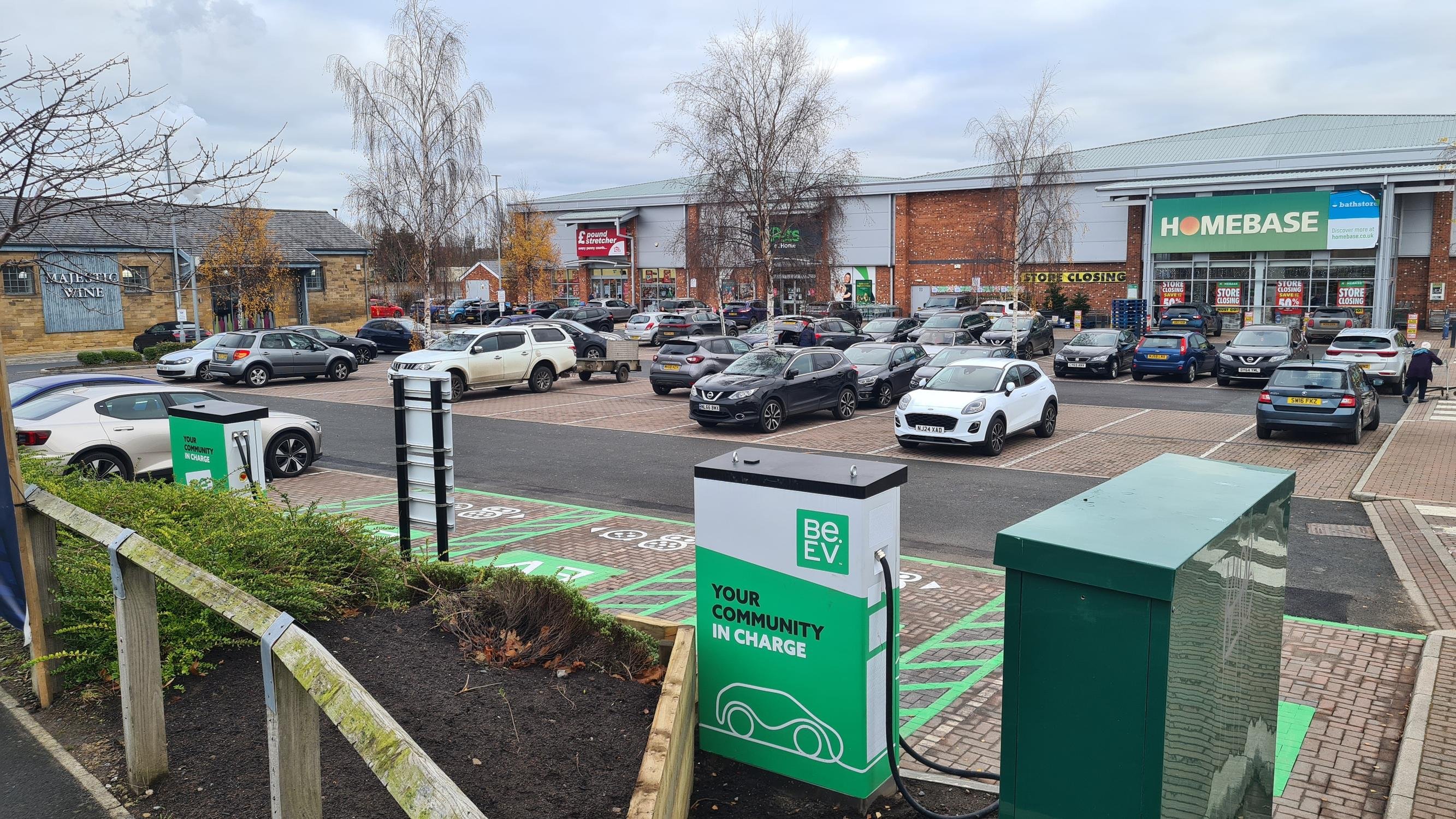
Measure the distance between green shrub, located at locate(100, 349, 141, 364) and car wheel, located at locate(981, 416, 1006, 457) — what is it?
31207 mm

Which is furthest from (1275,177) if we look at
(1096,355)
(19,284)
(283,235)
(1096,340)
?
(19,284)

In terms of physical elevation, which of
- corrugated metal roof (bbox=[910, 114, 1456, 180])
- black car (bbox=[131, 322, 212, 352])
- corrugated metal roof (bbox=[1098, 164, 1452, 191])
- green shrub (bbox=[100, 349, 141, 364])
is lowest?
green shrub (bbox=[100, 349, 141, 364])

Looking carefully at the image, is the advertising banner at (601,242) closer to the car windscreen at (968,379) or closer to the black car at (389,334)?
the black car at (389,334)

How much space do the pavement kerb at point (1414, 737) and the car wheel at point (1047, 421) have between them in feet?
37.1

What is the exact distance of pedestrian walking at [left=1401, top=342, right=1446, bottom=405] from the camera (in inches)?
883

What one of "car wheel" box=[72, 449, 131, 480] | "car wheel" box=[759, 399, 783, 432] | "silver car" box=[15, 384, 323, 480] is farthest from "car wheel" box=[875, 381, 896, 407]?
"car wheel" box=[72, 449, 131, 480]

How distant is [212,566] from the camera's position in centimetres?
555

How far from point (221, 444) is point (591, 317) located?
133ft

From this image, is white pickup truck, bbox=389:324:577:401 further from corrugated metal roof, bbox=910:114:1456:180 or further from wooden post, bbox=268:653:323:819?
corrugated metal roof, bbox=910:114:1456:180

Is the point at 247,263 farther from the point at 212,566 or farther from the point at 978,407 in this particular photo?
the point at 212,566

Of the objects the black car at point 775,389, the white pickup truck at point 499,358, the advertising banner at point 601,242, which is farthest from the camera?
the advertising banner at point 601,242

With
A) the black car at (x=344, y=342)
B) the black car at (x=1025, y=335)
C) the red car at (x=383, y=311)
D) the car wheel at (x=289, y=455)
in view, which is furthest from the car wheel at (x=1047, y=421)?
the red car at (x=383, y=311)

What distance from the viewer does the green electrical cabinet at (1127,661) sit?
310 cm

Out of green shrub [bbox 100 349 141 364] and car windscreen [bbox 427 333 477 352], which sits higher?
car windscreen [bbox 427 333 477 352]
